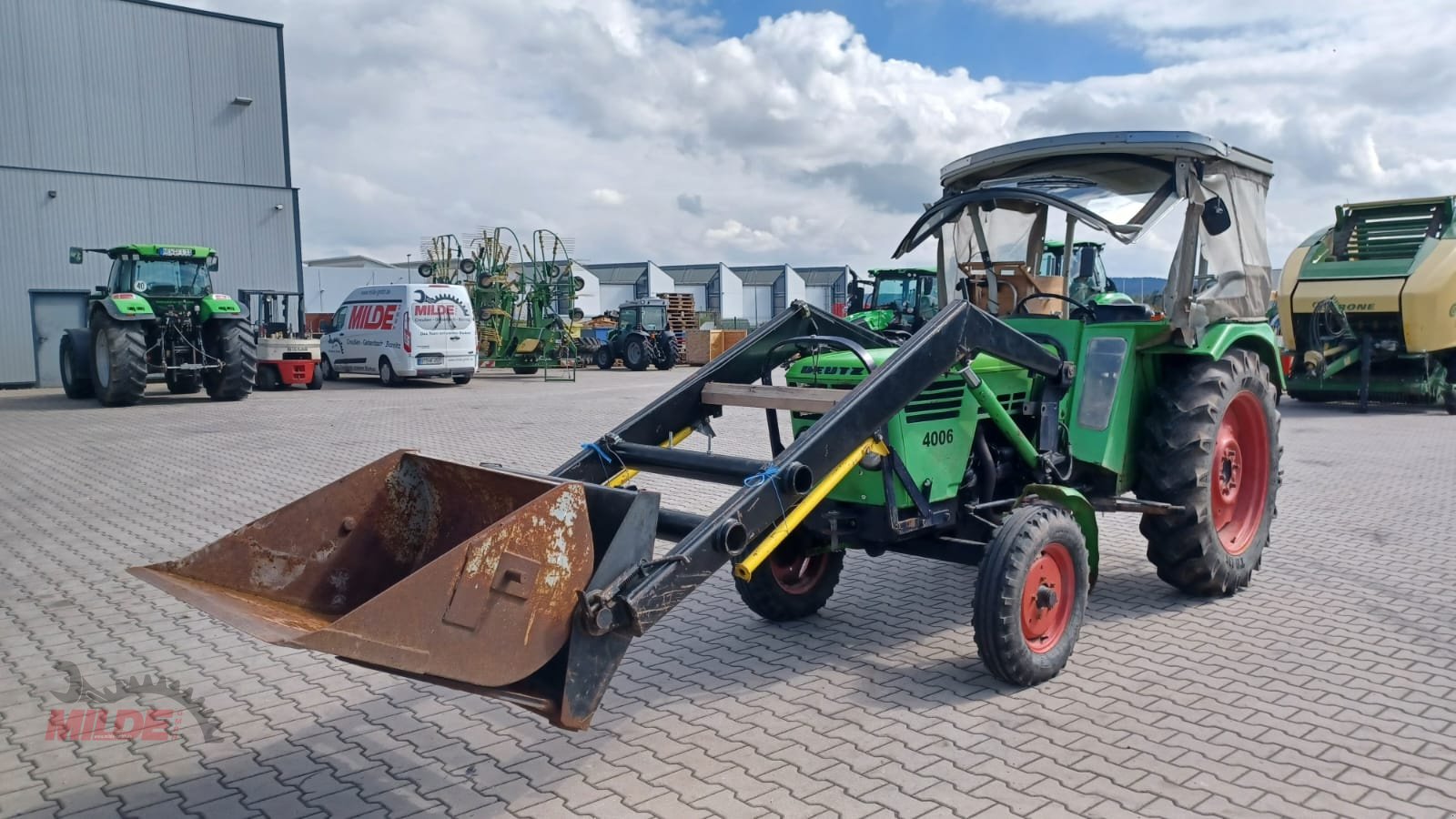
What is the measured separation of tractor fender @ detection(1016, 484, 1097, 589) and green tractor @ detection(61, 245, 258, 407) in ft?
52.8

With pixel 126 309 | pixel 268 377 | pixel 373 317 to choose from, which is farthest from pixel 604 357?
pixel 126 309

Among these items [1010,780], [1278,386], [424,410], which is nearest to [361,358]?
[424,410]

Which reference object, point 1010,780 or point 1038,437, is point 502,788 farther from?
point 1038,437

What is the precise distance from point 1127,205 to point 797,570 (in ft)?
8.03

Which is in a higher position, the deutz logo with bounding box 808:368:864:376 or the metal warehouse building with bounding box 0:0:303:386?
the metal warehouse building with bounding box 0:0:303:386

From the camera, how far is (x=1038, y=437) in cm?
508

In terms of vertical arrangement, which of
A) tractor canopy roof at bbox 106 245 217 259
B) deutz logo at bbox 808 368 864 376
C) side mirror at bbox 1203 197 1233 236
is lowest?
deutz logo at bbox 808 368 864 376

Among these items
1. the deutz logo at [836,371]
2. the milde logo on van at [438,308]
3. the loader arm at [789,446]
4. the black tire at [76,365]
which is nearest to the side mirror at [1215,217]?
the loader arm at [789,446]

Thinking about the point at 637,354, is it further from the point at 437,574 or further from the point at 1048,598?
the point at 437,574

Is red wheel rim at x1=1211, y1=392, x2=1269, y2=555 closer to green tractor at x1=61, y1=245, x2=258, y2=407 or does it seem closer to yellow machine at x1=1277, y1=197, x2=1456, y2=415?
yellow machine at x1=1277, y1=197, x2=1456, y2=415

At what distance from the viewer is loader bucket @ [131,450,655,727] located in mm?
2744

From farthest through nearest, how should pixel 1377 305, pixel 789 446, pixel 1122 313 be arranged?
pixel 1377 305, pixel 1122 313, pixel 789 446

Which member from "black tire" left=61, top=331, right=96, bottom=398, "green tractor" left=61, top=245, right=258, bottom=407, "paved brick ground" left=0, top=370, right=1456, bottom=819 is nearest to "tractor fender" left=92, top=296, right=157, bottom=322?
"green tractor" left=61, top=245, right=258, bottom=407

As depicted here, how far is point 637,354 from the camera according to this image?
27.8 m
